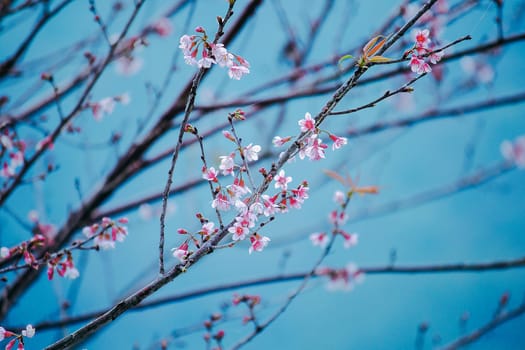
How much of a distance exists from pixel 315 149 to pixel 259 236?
10.8 inches

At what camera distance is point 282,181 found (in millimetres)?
1115

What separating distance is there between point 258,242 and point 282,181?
7.1 inches

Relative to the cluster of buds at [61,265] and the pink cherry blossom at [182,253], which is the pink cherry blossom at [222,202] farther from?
the cluster of buds at [61,265]

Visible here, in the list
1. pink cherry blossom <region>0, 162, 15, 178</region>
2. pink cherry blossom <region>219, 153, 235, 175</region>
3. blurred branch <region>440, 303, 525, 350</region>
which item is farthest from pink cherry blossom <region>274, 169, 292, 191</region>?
blurred branch <region>440, 303, 525, 350</region>

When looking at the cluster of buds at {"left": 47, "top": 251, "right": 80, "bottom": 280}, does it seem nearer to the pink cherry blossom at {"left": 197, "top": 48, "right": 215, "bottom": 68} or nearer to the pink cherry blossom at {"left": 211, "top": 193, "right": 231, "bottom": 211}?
the pink cherry blossom at {"left": 211, "top": 193, "right": 231, "bottom": 211}

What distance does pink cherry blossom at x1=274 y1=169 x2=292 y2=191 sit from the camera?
1.10 metres

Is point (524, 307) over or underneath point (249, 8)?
underneath

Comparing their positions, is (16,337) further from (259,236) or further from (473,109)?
(473,109)

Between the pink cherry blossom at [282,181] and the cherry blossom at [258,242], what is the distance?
0.15 m

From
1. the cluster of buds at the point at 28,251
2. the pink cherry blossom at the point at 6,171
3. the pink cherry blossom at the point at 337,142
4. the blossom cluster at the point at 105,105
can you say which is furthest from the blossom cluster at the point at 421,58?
the pink cherry blossom at the point at 6,171

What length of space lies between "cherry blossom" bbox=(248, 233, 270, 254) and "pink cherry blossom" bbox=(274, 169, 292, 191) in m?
0.15

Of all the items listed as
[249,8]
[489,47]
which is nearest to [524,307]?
[489,47]

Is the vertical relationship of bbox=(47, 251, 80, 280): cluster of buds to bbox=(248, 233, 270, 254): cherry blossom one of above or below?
above

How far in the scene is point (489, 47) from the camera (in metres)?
1.61
